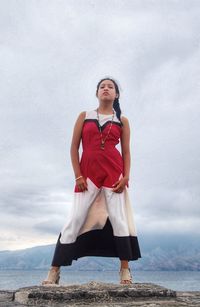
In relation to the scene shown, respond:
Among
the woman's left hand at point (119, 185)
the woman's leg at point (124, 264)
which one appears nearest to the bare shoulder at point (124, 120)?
the woman's left hand at point (119, 185)

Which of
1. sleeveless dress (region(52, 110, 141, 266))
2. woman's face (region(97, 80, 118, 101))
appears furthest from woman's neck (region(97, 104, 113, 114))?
sleeveless dress (region(52, 110, 141, 266))

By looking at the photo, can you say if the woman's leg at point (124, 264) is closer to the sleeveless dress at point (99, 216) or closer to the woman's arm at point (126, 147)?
the sleeveless dress at point (99, 216)

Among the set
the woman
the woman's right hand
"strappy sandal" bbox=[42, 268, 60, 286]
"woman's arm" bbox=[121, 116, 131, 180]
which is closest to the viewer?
"strappy sandal" bbox=[42, 268, 60, 286]

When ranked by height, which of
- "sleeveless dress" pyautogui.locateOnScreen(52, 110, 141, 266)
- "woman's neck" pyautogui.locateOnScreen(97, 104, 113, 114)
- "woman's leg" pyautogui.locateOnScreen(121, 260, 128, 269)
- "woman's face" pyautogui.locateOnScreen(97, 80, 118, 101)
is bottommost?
"woman's leg" pyautogui.locateOnScreen(121, 260, 128, 269)

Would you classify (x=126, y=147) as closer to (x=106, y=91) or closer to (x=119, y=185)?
(x=119, y=185)

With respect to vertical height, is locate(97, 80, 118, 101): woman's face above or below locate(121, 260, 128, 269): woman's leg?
above

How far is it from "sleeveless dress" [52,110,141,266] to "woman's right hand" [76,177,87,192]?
0.06 meters

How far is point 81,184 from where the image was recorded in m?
5.44

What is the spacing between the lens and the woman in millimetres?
5242

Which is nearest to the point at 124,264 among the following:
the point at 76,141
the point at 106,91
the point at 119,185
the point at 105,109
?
the point at 119,185

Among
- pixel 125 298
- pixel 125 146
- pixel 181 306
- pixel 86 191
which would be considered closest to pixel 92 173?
pixel 86 191

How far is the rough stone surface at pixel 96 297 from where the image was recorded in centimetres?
390

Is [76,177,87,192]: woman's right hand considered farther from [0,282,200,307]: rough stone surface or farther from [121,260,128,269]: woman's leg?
[0,282,200,307]: rough stone surface

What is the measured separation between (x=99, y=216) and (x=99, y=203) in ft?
0.62
